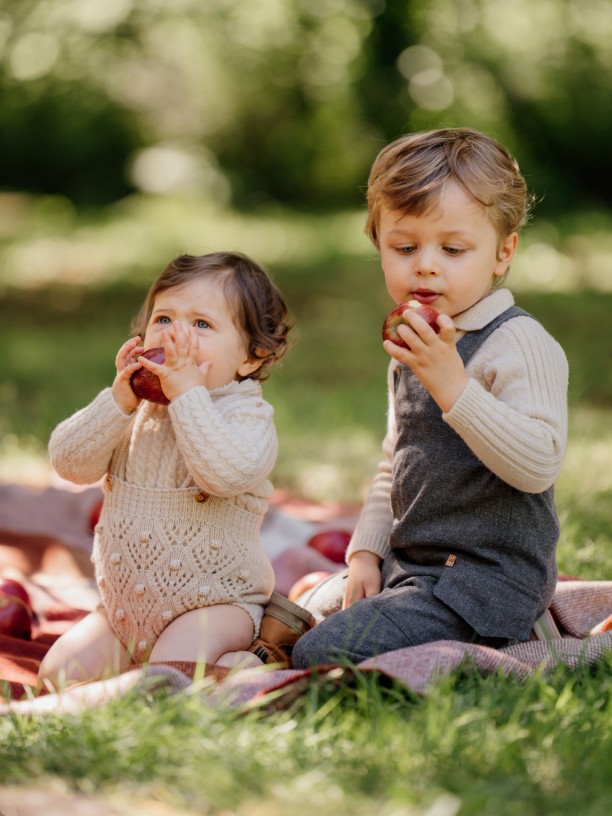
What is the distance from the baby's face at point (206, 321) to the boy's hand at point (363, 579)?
673mm

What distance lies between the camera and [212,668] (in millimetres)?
2572

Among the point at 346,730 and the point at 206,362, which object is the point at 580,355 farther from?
the point at 346,730

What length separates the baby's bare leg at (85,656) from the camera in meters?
2.80

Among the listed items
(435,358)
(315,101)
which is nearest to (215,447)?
(435,358)

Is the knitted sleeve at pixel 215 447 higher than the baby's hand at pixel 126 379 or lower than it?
lower

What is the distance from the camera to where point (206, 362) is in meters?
2.93

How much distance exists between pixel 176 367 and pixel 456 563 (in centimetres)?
90

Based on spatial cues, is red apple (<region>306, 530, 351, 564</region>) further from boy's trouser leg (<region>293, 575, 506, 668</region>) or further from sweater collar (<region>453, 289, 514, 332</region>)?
sweater collar (<region>453, 289, 514, 332</region>)

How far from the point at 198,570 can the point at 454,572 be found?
0.68 metres

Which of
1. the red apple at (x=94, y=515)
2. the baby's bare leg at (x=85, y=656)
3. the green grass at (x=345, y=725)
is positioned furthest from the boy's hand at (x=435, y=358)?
the red apple at (x=94, y=515)

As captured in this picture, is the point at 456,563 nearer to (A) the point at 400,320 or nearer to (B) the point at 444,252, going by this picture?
(A) the point at 400,320

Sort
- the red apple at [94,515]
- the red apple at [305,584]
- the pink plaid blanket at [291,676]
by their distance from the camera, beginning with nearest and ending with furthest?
the pink plaid blanket at [291,676] < the red apple at [305,584] < the red apple at [94,515]

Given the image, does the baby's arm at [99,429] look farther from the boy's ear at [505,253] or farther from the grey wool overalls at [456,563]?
the boy's ear at [505,253]

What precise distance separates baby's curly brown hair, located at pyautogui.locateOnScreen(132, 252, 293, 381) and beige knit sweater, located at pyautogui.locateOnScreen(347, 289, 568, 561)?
0.53m
